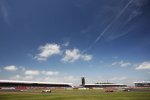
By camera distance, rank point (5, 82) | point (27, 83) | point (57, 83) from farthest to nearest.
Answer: point (57, 83) < point (27, 83) < point (5, 82)

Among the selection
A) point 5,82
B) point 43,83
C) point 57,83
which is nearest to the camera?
point 5,82

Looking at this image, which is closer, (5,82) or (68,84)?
A: (5,82)

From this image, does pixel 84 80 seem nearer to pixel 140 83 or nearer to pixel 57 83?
pixel 57 83

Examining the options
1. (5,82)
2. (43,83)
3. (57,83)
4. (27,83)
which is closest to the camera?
(5,82)

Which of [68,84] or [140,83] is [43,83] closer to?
[68,84]

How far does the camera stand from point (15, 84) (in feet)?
478

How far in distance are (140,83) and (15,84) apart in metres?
117

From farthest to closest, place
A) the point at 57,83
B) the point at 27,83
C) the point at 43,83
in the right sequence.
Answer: the point at 57,83 < the point at 43,83 < the point at 27,83

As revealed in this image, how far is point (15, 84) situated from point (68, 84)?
62.7 metres

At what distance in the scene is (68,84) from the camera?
194500 millimetres

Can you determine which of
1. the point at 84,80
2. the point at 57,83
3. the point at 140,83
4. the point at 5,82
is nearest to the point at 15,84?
the point at 5,82

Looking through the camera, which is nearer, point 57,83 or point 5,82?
point 5,82

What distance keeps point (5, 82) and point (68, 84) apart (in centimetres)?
7107

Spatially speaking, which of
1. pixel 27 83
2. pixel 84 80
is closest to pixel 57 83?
pixel 84 80
